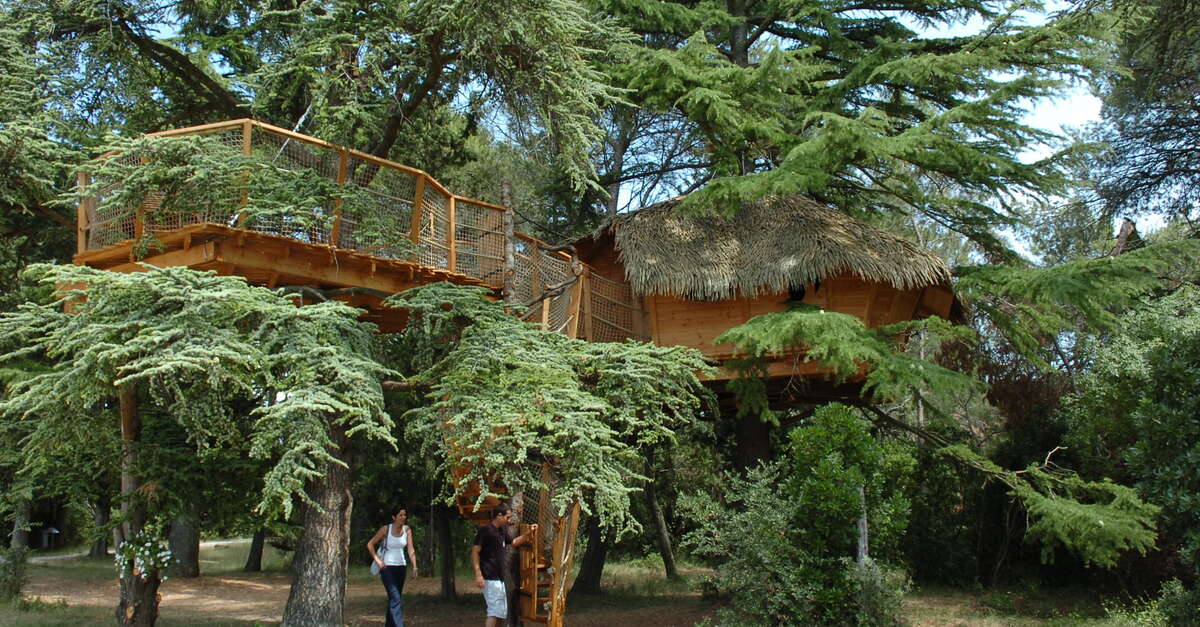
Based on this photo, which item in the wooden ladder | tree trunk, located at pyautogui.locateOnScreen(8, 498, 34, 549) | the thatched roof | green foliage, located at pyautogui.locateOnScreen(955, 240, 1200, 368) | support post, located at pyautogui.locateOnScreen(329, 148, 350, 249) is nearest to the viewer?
the wooden ladder

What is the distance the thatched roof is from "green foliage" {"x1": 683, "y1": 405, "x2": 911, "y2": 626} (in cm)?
308

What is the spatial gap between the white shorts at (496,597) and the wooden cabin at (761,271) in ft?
16.9

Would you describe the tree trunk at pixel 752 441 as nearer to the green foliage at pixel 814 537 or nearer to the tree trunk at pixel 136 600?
the green foliage at pixel 814 537

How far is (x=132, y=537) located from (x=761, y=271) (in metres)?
9.24

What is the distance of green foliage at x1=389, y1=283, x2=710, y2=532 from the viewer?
380 inches

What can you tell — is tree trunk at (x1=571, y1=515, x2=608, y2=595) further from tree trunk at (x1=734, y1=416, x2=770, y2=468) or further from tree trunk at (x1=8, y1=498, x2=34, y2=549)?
tree trunk at (x1=8, y1=498, x2=34, y2=549)

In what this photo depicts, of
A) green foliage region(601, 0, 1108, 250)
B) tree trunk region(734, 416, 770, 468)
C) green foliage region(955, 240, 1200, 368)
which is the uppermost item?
green foliage region(601, 0, 1108, 250)

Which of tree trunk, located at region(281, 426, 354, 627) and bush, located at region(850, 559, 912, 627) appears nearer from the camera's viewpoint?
bush, located at region(850, 559, 912, 627)

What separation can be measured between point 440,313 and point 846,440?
16.9 feet

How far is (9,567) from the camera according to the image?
1592cm

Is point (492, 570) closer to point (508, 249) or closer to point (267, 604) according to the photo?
point (508, 249)

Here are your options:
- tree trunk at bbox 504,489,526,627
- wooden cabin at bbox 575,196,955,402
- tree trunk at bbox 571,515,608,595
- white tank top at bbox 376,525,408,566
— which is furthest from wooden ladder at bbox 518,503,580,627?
tree trunk at bbox 571,515,608,595

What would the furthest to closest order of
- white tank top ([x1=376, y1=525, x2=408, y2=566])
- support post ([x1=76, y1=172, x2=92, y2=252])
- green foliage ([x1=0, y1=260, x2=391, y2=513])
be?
support post ([x1=76, y1=172, x2=92, y2=252]) < white tank top ([x1=376, y1=525, x2=408, y2=566]) < green foliage ([x1=0, y1=260, x2=391, y2=513])

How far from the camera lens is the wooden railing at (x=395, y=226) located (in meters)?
10.9
